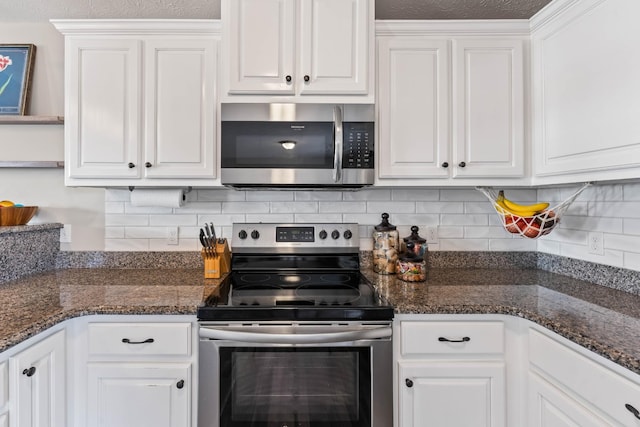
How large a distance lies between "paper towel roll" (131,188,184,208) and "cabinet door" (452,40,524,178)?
4.80 ft

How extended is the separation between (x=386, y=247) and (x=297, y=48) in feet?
3.60

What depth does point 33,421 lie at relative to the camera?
1.15 m

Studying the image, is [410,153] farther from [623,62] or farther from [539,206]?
[623,62]

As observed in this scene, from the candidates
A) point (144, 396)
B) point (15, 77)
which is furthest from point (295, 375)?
point (15, 77)

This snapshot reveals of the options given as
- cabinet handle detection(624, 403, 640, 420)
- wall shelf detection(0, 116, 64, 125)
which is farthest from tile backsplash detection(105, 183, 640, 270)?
cabinet handle detection(624, 403, 640, 420)

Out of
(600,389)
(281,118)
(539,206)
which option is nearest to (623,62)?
(539,206)

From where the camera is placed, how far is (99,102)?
1670 millimetres

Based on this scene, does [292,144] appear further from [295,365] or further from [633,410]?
[633,410]

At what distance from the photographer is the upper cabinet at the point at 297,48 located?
1.60 m

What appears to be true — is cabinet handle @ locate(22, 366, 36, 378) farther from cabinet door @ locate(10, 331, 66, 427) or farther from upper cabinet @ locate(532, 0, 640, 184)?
upper cabinet @ locate(532, 0, 640, 184)

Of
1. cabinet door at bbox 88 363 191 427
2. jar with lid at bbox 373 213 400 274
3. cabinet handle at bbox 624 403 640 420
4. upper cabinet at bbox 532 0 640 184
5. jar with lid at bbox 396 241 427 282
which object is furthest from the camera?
jar with lid at bbox 373 213 400 274

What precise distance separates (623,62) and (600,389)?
110 cm

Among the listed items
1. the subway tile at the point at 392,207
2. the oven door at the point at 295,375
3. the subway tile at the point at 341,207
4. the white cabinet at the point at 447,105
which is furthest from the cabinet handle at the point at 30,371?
the subway tile at the point at 392,207

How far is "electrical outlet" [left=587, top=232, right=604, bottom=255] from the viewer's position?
1.62 metres
